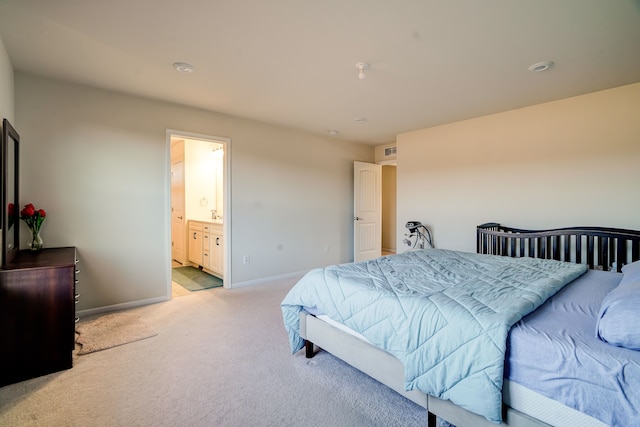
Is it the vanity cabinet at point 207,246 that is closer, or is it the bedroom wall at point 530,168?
the bedroom wall at point 530,168

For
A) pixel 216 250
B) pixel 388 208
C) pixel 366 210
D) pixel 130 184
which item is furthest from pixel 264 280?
pixel 388 208

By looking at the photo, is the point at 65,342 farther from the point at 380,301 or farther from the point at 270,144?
the point at 270,144

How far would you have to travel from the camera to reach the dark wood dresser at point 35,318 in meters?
1.98

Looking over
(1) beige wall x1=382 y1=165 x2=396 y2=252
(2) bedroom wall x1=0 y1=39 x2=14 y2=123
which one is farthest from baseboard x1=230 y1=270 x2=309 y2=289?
(1) beige wall x1=382 y1=165 x2=396 y2=252

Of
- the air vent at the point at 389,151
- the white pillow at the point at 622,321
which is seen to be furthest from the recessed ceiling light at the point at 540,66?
the air vent at the point at 389,151

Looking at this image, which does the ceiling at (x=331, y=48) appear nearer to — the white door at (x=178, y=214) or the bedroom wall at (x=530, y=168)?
the bedroom wall at (x=530, y=168)

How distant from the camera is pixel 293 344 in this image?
7.61 ft

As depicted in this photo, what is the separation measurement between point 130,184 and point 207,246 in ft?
5.94

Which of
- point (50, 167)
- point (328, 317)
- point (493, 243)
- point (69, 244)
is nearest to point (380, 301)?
point (328, 317)

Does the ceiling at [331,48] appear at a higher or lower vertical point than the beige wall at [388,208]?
higher

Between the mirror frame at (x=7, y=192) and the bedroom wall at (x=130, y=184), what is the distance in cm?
31

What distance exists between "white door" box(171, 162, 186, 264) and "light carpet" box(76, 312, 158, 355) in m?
2.78

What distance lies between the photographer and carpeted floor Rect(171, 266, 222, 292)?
4.28m

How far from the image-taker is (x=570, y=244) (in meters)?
3.32
